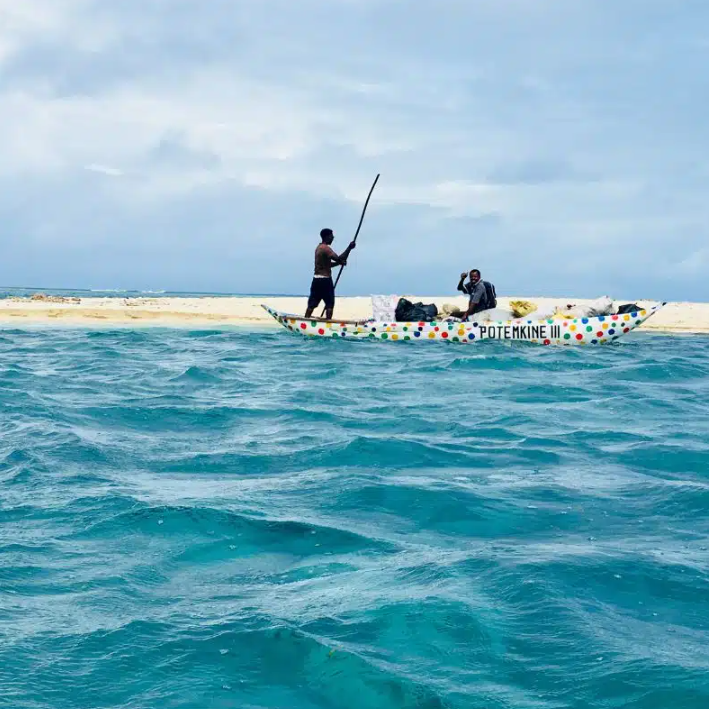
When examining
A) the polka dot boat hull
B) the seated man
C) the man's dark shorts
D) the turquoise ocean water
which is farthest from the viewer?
the man's dark shorts

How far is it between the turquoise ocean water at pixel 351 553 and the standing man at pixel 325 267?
26.4 ft

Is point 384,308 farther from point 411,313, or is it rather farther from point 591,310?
point 591,310

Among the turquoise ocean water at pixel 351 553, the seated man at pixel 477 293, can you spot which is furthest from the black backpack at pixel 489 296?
the turquoise ocean water at pixel 351 553

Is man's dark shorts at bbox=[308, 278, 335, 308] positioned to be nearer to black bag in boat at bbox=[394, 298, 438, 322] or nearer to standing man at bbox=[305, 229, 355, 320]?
standing man at bbox=[305, 229, 355, 320]

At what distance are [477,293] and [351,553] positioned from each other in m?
13.7

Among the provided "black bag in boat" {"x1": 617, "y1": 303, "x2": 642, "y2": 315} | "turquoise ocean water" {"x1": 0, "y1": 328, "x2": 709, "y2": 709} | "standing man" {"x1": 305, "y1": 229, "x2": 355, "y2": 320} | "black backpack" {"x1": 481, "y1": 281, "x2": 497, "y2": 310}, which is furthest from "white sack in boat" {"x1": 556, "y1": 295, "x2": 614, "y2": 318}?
"turquoise ocean water" {"x1": 0, "y1": 328, "x2": 709, "y2": 709}

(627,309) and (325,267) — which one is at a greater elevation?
(325,267)

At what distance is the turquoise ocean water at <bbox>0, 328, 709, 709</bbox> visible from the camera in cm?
343

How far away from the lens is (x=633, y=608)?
421 centimetres

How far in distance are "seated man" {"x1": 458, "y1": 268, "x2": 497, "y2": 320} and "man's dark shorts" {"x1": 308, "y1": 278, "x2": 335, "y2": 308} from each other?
2.87 m

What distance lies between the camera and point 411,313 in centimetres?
1872

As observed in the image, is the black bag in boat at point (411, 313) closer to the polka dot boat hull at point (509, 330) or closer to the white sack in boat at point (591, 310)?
the polka dot boat hull at point (509, 330)

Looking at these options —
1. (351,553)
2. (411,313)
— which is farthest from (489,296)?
(351,553)

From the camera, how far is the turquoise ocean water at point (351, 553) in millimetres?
3430
